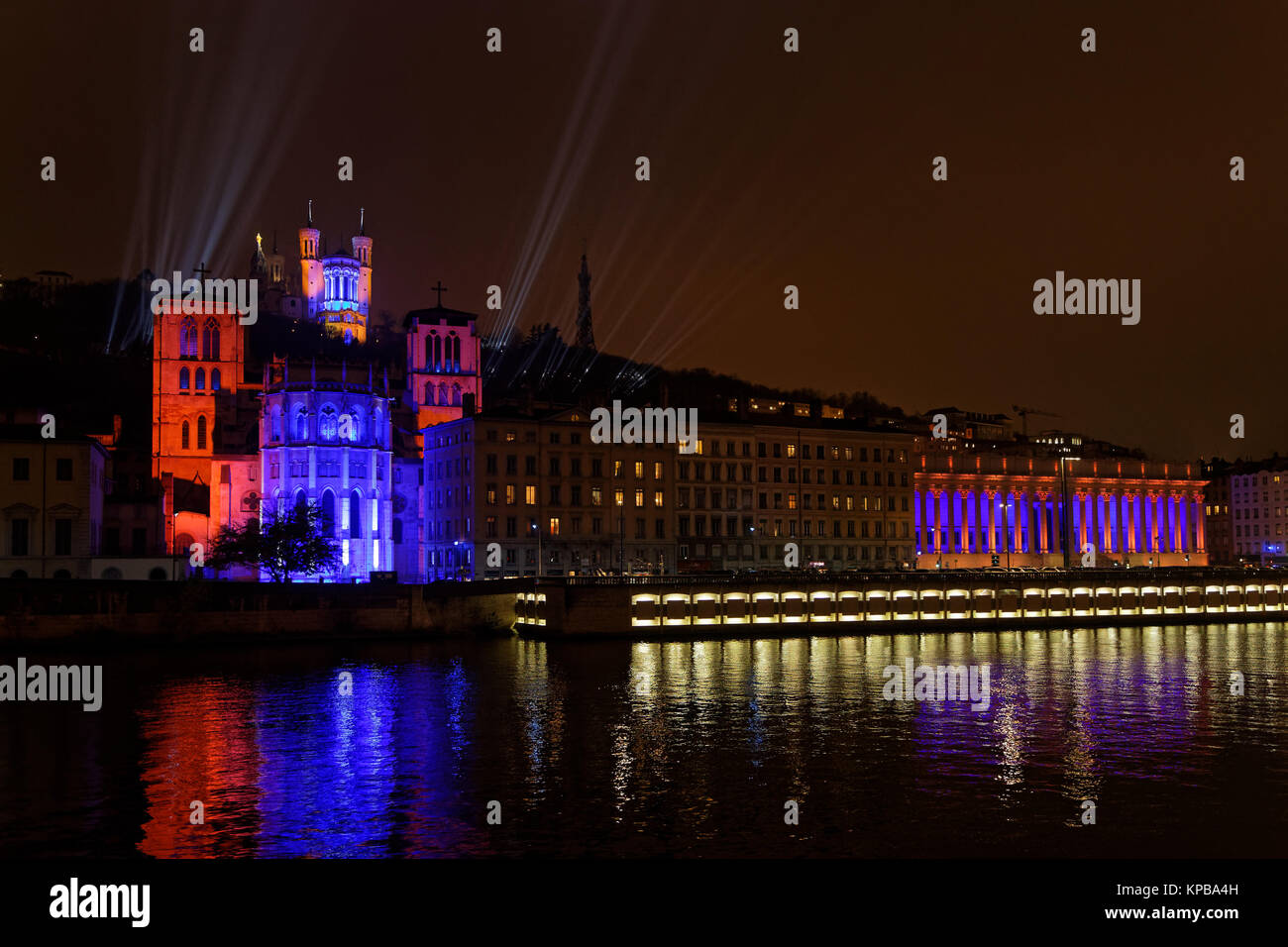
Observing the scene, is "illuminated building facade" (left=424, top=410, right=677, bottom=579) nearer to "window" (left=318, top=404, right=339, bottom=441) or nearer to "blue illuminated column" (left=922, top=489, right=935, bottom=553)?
"window" (left=318, top=404, right=339, bottom=441)

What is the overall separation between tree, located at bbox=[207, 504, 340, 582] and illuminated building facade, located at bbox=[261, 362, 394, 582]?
131 inches

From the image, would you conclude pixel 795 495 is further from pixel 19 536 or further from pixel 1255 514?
pixel 1255 514

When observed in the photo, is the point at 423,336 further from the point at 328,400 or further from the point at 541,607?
the point at 541,607

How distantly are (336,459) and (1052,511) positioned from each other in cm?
8814

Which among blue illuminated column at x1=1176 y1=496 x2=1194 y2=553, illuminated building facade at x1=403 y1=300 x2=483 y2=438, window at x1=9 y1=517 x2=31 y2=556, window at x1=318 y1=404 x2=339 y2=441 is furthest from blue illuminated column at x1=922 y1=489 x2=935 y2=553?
window at x1=9 y1=517 x2=31 y2=556

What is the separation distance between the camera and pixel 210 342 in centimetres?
13462

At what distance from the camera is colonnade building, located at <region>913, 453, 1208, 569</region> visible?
144 meters

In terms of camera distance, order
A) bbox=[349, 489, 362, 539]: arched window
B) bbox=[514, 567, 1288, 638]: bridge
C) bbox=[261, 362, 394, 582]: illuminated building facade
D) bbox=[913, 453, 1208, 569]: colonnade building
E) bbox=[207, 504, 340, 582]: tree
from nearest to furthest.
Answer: bbox=[514, 567, 1288, 638]: bridge → bbox=[207, 504, 340, 582]: tree → bbox=[261, 362, 394, 582]: illuminated building facade → bbox=[349, 489, 362, 539]: arched window → bbox=[913, 453, 1208, 569]: colonnade building

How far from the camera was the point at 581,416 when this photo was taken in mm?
111125

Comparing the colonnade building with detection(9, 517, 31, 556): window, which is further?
the colonnade building

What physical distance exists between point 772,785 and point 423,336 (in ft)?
376

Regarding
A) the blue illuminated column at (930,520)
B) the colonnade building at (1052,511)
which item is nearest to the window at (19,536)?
the colonnade building at (1052,511)

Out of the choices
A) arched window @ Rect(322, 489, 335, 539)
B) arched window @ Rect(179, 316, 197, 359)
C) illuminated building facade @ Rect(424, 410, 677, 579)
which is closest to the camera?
illuminated building facade @ Rect(424, 410, 677, 579)

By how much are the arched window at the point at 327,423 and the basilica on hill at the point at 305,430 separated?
90 millimetres
